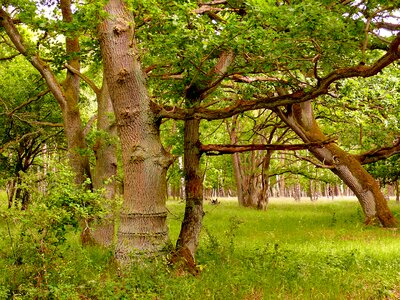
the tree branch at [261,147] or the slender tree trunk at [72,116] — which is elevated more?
the slender tree trunk at [72,116]

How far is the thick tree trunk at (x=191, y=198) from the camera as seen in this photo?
7.70 m

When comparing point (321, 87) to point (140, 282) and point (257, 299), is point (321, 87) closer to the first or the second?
point (257, 299)

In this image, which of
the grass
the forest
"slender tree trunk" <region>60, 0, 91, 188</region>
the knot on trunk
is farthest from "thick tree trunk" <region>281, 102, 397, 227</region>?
the knot on trunk

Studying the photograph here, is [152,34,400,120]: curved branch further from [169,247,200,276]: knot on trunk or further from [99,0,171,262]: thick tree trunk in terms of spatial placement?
[169,247,200,276]: knot on trunk

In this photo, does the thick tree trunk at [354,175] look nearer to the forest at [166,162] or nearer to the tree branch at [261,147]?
the forest at [166,162]

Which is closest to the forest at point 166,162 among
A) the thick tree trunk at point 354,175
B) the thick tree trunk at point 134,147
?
the thick tree trunk at point 134,147

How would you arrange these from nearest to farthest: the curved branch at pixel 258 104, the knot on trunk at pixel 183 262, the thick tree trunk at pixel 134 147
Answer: the curved branch at pixel 258 104 < the knot on trunk at pixel 183 262 < the thick tree trunk at pixel 134 147

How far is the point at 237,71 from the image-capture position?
28.1 feet

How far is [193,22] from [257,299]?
480cm

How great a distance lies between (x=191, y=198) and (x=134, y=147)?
1409mm

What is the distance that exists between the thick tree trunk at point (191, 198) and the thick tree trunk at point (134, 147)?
427mm

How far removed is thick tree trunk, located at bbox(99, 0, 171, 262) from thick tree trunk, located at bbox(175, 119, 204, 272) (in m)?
0.43

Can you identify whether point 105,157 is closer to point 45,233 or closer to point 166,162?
point 166,162

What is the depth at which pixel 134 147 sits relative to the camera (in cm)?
743
